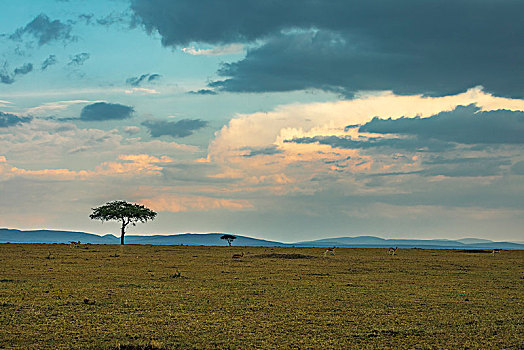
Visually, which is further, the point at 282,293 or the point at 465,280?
the point at 465,280

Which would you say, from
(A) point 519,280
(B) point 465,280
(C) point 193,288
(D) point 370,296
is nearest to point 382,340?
(D) point 370,296

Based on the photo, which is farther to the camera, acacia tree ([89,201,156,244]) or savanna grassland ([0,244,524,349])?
acacia tree ([89,201,156,244])

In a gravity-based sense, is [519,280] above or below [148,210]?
below

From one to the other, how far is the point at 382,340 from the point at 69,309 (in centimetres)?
1142

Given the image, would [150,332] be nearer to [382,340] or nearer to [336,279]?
[382,340]

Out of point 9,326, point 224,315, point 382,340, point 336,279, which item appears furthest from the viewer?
point 336,279

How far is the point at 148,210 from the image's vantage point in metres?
117

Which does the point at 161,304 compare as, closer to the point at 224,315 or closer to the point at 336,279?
the point at 224,315

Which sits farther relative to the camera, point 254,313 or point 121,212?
point 121,212

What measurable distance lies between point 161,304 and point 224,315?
11.7 feet

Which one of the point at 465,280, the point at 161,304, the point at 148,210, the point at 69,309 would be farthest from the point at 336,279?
the point at 148,210

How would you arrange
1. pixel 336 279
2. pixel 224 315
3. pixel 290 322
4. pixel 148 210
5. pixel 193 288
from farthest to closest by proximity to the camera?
pixel 148 210 → pixel 336 279 → pixel 193 288 → pixel 224 315 → pixel 290 322

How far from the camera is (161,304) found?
69.2 ft

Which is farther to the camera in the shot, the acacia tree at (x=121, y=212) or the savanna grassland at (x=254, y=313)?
the acacia tree at (x=121, y=212)
